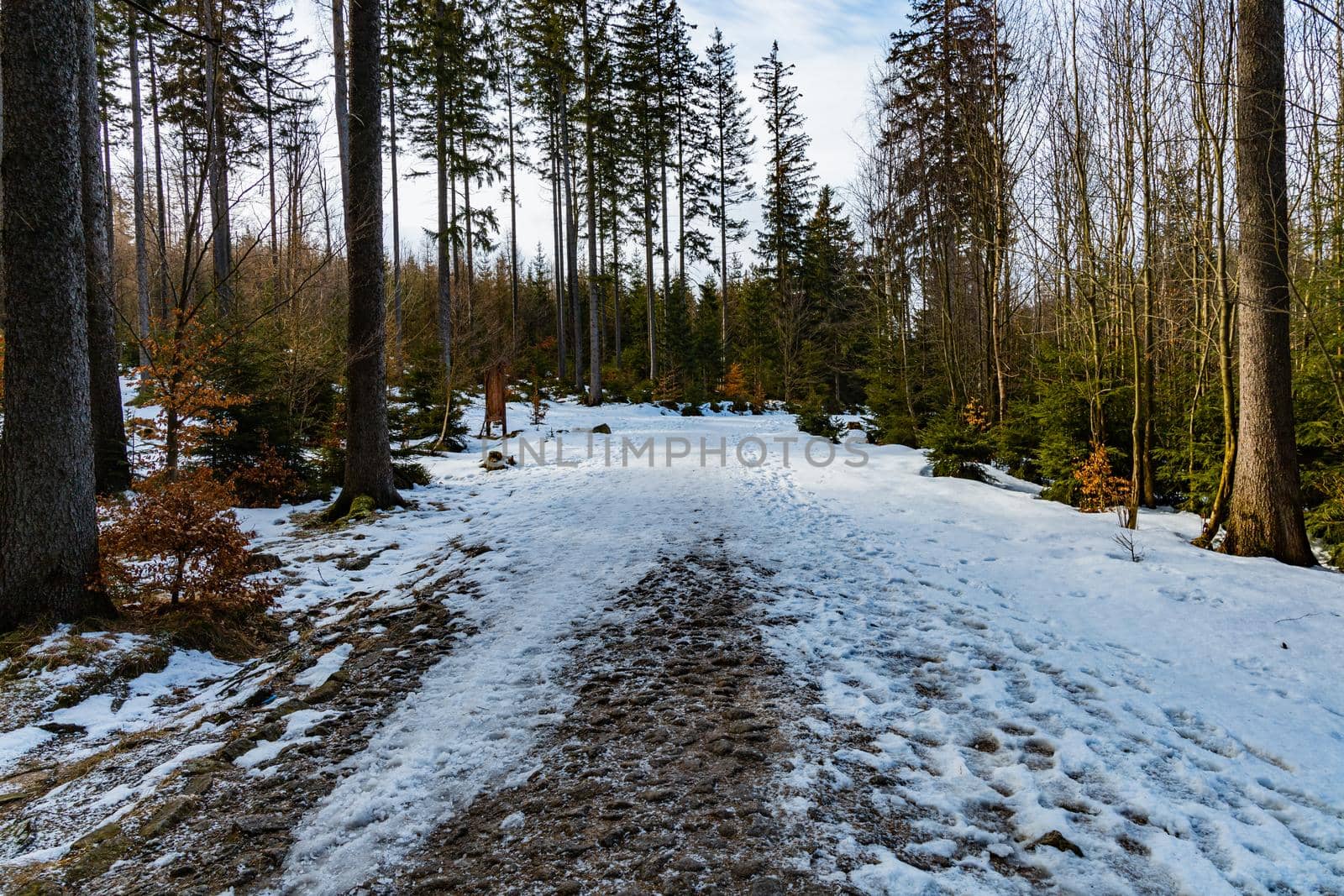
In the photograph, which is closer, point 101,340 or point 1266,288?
point 1266,288

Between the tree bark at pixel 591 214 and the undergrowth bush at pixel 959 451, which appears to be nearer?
the undergrowth bush at pixel 959 451

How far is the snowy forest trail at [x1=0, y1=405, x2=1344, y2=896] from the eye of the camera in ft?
7.50

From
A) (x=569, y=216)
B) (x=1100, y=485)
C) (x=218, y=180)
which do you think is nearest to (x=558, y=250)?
(x=569, y=216)

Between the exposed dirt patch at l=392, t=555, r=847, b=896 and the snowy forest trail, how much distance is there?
0.05ft

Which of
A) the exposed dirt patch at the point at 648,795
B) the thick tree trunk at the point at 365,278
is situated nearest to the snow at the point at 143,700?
the exposed dirt patch at the point at 648,795

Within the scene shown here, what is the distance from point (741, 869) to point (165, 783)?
2570 millimetres

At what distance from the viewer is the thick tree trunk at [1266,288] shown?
596cm

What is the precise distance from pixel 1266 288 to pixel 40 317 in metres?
10.2

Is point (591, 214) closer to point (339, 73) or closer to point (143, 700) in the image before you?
point (339, 73)

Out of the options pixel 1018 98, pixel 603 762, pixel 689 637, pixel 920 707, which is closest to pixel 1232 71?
pixel 1018 98

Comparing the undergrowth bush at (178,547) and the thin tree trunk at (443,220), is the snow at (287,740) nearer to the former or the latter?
the undergrowth bush at (178,547)

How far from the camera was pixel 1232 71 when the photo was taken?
6.27 metres

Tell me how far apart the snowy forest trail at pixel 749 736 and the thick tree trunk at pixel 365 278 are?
2079mm

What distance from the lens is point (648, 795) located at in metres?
2.67
